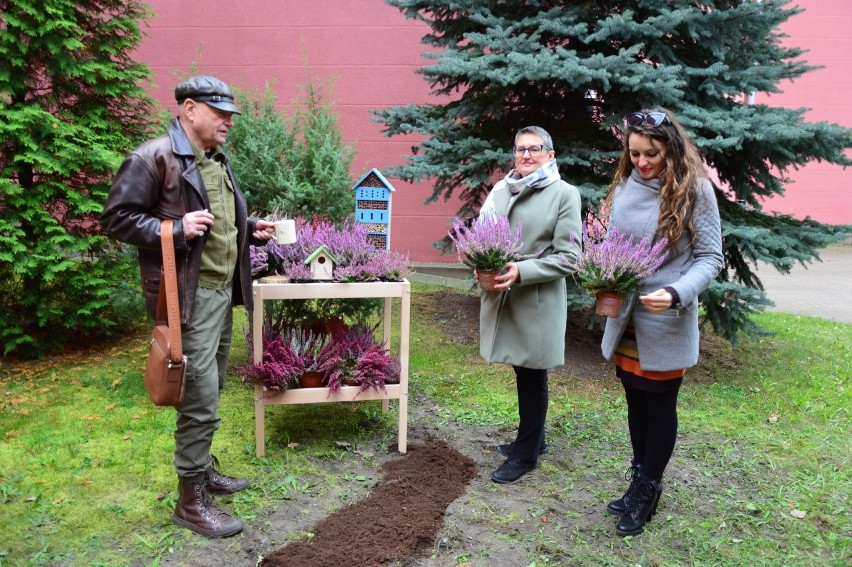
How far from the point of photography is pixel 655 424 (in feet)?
9.48

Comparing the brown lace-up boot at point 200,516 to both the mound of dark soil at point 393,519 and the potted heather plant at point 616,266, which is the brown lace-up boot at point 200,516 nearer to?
the mound of dark soil at point 393,519

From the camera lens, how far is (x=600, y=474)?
3.59 metres

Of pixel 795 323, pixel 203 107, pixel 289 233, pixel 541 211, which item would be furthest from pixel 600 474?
pixel 795 323

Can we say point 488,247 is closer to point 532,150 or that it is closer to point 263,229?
point 532,150

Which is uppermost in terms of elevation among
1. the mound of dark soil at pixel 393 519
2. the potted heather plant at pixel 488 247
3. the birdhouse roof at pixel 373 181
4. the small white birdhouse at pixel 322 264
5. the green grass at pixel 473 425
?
the birdhouse roof at pixel 373 181

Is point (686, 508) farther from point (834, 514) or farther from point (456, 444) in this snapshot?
point (456, 444)

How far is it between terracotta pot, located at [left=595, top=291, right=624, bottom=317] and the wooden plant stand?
1115 mm

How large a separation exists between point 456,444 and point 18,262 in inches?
129

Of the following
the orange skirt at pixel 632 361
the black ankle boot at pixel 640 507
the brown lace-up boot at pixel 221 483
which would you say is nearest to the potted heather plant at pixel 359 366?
the brown lace-up boot at pixel 221 483

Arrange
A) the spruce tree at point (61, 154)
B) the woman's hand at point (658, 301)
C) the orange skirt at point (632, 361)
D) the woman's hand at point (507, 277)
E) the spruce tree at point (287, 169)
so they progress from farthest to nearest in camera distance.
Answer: the spruce tree at point (287, 169) → the spruce tree at point (61, 154) → the woman's hand at point (507, 277) → the orange skirt at point (632, 361) → the woman's hand at point (658, 301)

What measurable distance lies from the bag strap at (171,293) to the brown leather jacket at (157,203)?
3 cm

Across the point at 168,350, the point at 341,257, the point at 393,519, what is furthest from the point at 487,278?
the point at 168,350

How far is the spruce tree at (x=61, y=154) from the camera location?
15.1ft

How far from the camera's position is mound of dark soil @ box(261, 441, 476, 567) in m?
2.74
